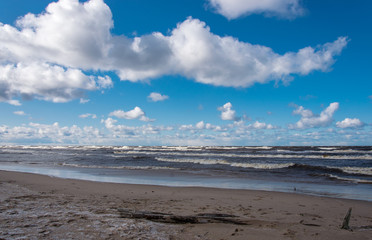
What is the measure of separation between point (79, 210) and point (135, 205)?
1.81 metres

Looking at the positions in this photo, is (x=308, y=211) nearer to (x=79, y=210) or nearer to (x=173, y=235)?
(x=173, y=235)

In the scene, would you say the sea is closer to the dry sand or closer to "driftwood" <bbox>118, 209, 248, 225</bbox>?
the dry sand

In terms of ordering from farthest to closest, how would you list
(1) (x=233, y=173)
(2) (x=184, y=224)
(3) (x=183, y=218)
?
(1) (x=233, y=173) < (3) (x=183, y=218) < (2) (x=184, y=224)

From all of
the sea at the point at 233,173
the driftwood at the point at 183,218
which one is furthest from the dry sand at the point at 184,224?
the sea at the point at 233,173

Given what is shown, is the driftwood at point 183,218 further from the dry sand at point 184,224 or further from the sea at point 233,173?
the sea at point 233,173

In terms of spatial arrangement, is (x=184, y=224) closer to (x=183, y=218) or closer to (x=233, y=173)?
(x=183, y=218)

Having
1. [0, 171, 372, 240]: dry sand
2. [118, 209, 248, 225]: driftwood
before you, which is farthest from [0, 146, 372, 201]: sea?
[118, 209, 248, 225]: driftwood

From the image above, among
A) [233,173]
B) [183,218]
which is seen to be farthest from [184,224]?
[233,173]

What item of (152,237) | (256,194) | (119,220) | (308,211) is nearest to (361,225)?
(308,211)

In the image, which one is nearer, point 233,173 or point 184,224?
point 184,224

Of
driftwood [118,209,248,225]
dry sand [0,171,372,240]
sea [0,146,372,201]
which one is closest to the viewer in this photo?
dry sand [0,171,372,240]

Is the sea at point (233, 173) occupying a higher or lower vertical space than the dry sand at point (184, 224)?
lower

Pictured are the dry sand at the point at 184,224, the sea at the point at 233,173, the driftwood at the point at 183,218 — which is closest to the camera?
the dry sand at the point at 184,224

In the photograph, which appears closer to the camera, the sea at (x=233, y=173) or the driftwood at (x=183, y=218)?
the driftwood at (x=183, y=218)
